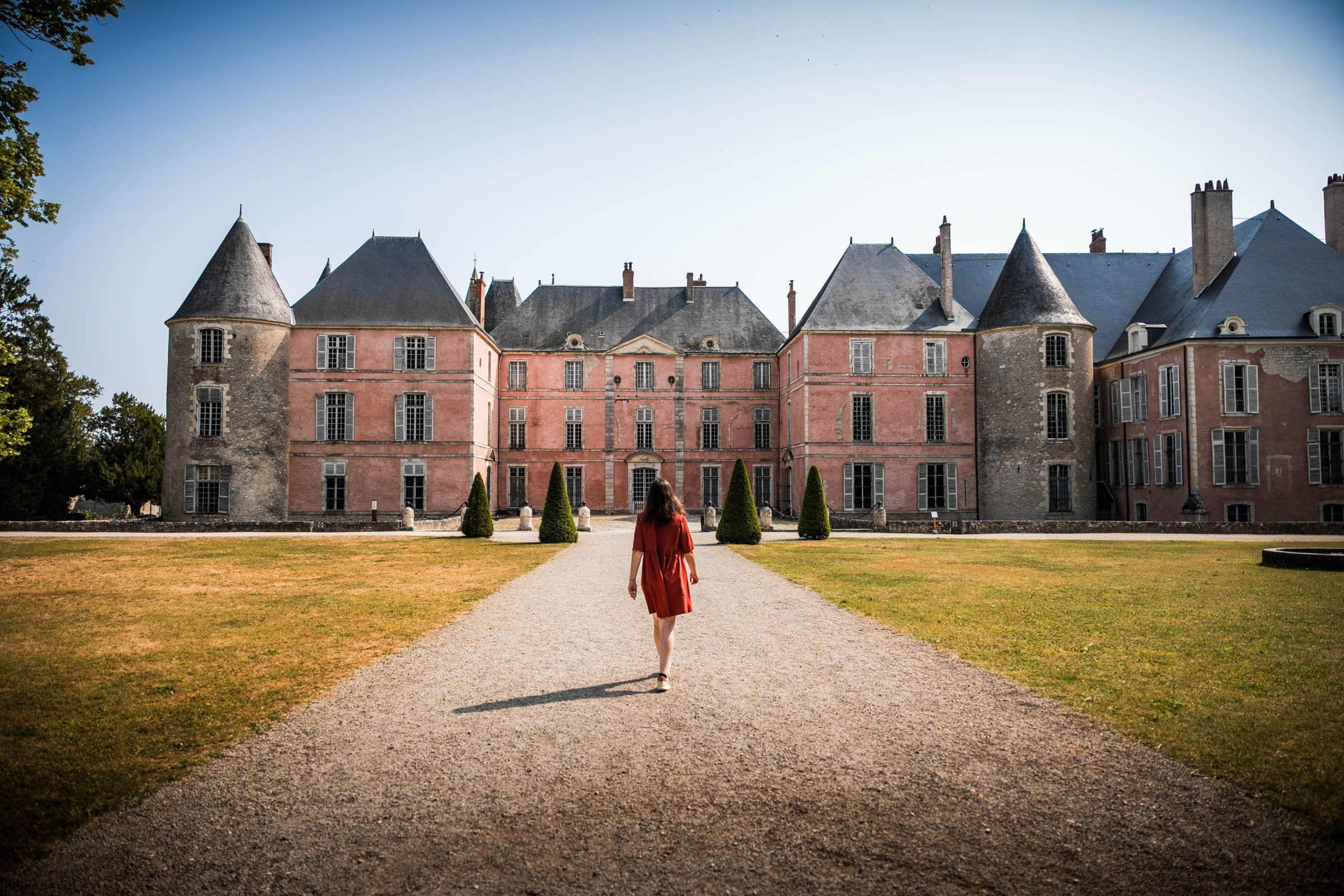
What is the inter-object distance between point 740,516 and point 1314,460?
21292 millimetres

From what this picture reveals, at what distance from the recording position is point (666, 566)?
666 centimetres

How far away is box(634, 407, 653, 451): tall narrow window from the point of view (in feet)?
126

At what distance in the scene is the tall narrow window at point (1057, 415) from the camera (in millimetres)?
31625

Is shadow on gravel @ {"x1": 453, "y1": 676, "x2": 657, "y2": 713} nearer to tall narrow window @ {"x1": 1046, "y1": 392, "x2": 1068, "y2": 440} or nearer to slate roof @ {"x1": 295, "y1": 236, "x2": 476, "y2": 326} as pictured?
slate roof @ {"x1": 295, "y1": 236, "x2": 476, "y2": 326}

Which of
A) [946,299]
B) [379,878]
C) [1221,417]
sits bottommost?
[379,878]

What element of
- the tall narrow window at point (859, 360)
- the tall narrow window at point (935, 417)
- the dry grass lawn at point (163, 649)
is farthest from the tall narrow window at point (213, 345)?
the tall narrow window at point (935, 417)

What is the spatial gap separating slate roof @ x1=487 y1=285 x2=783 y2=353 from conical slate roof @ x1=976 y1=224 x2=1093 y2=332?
10.6 m

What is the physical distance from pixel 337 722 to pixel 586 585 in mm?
7470

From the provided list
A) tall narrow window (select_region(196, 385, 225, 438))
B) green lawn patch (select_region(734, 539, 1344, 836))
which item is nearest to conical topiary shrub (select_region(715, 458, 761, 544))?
green lawn patch (select_region(734, 539, 1344, 836))

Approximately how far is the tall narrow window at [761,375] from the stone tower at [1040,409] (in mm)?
10812

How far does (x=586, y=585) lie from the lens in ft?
42.6

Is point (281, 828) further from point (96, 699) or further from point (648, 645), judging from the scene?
point (648, 645)

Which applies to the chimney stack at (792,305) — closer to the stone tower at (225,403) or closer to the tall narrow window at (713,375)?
the tall narrow window at (713,375)

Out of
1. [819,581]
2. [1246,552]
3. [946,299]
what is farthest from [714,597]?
[946,299]
